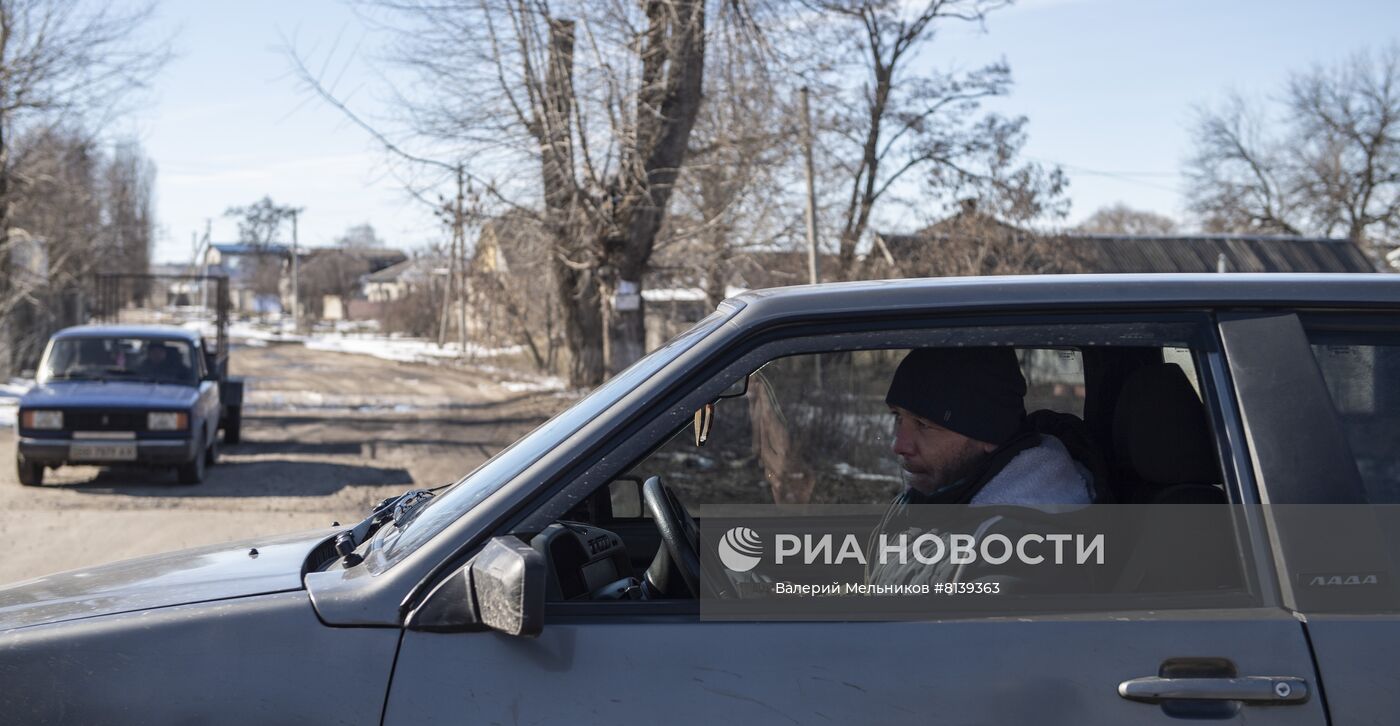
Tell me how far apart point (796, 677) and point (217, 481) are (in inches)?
518

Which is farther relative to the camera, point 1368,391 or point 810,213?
point 810,213

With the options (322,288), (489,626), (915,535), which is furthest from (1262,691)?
(322,288)

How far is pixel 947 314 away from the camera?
7.14 feet

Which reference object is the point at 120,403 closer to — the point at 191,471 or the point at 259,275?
the point at 191,471

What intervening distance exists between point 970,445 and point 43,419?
1248 cm

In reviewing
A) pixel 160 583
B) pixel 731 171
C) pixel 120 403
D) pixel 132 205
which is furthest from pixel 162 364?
pixel 132 205

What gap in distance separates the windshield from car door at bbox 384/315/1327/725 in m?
0.33

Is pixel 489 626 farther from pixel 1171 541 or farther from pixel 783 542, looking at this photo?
pixel 1171 541

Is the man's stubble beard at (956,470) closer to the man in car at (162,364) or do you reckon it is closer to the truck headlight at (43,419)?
the truck headlight at (43,419)

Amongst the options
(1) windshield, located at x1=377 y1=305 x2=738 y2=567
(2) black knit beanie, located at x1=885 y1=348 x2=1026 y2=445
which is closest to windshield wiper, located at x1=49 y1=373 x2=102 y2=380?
(1) windshield, located at x1=377 y1=305 x2=738 y2=567

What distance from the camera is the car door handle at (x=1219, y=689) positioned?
188cm

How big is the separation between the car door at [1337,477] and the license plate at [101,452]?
502 inches

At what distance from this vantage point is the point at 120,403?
12594 millimetres

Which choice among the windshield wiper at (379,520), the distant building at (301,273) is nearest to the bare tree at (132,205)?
the distant building at (301,273)
